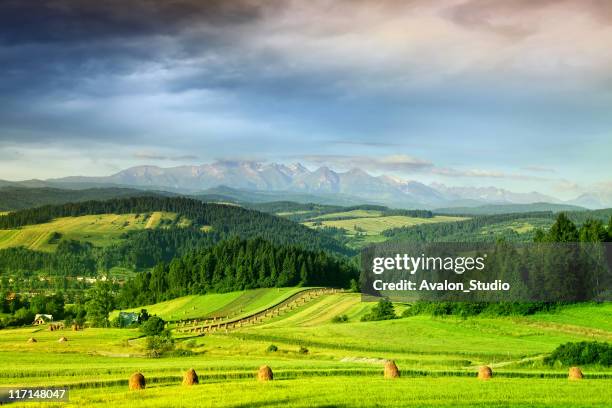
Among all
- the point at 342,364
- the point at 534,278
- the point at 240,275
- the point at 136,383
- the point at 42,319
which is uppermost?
the point at 534,278

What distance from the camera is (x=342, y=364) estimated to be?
61250 mm

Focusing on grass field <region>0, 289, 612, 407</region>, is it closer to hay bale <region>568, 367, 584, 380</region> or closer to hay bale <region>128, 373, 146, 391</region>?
hay bale <region>568, 367, 584, 380</region>

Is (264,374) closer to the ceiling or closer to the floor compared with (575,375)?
closer to the floor

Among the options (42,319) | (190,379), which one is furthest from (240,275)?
(190,379)

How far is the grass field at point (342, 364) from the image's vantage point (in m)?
37.6

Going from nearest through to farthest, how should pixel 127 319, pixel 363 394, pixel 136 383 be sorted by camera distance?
1. pixel 363 394
2. pixel 136 383
3. pixel 127 319

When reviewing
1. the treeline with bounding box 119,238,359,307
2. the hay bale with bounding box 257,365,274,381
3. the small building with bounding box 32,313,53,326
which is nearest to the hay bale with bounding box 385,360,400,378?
the hay bale with bounding box 257,365,274,381

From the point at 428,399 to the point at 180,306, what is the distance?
136 meters

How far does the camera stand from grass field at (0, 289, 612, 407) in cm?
3762

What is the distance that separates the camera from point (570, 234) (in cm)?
12431

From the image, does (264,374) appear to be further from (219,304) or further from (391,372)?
(219,304)

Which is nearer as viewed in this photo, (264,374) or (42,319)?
(264,374)


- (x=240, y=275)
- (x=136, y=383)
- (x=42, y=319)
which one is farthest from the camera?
(x=240, y=275)

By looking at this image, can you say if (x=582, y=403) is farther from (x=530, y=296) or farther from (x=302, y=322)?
(x=302, y=322)
